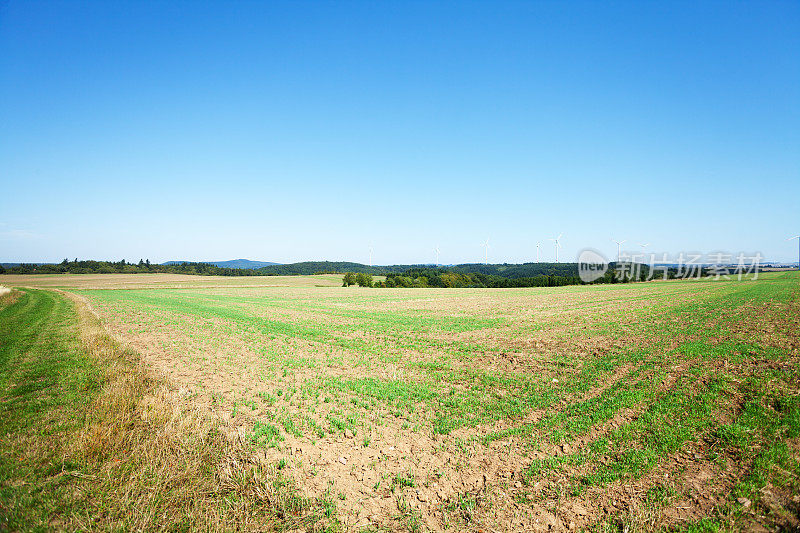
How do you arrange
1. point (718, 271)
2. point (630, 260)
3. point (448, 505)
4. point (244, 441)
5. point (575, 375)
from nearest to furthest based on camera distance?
point (448, 505)
point (244, 441)
point (575, 375)
point (718, 271)
point (630, 260)

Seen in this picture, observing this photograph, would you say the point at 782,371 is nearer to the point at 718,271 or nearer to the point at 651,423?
the point at 651,423

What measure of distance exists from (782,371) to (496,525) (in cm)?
1298

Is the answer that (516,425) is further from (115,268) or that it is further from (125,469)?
(115,268)

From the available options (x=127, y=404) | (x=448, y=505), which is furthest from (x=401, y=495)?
(x=127, y=404)

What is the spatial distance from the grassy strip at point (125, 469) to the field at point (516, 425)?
0.21 metres

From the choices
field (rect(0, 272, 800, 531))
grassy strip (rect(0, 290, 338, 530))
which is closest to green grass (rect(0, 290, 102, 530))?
grassy strip (rect(0, 290, 338, 530))

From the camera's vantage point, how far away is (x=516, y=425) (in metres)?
8.08

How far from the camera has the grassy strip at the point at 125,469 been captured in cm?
467

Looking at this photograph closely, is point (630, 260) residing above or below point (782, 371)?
above

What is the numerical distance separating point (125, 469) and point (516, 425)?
25.9 ft

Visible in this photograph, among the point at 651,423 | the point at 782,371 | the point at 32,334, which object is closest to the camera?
the point at 651,423

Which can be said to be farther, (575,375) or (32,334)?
(32,334)

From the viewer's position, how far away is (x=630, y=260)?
11750 cm

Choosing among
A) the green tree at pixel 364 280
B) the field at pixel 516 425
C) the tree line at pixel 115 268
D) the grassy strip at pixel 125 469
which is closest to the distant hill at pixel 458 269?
the tree line at pixel 115 268
